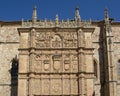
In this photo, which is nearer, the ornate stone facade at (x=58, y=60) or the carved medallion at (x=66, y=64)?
the ornate stone facade at (x=58, y=60)

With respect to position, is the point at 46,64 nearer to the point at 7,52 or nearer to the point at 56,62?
the point at 56,62

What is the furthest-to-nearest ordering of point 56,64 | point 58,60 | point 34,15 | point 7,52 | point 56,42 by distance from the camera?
point 7,52 < point 34,15 < point 56,42 < point 58,60 < point 56,64

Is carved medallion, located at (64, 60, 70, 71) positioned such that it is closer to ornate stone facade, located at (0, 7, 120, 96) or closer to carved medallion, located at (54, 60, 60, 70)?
ornate stone facade, located at (0, 7, 120, 96)

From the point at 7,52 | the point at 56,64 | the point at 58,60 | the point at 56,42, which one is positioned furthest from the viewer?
the point at 7,52

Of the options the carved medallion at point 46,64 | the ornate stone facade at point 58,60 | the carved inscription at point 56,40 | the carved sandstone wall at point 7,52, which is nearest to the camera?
the ornate stone facade at point 58,60

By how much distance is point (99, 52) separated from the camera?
3716 centimetres

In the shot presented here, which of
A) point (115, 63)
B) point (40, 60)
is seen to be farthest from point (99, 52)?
point (40, 60)

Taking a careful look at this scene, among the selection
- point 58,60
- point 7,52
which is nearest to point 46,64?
point 58,60

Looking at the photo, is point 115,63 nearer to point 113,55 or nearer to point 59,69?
point 113,55

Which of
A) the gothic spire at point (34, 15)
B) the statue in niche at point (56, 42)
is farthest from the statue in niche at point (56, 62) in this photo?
the gothic spire at point (34, 15)

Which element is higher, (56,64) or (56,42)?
(56,42)

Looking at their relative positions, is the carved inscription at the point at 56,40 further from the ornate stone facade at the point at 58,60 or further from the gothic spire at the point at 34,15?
the gothic spire at the point at 34,15

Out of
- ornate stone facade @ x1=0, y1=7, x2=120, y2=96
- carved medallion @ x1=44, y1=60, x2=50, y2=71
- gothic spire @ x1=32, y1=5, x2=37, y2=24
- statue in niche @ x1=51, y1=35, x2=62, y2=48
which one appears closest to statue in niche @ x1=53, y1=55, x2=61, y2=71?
ornate stone facade @ x1=0, y1=7, x2=120, y2=96

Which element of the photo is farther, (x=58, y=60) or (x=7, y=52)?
(x=7, y=52)
